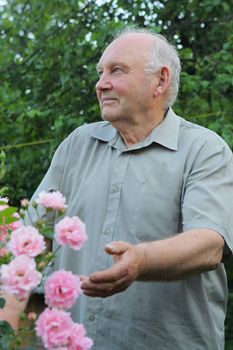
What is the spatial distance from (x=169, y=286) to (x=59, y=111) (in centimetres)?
370

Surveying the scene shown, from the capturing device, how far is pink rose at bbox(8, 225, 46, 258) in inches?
78.6

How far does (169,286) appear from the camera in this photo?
9.37ft

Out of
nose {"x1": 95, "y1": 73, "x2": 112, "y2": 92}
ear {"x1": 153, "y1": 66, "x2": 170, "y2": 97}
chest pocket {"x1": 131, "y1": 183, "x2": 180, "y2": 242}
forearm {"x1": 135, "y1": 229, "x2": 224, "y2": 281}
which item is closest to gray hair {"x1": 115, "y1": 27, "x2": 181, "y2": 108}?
ear {"x1": 153, "y1": 66, "x2": 170, "y2": 97}

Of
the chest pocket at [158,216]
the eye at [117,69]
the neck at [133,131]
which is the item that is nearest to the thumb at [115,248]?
the chest pocket at [158,216]

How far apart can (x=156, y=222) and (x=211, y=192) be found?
0.68ft

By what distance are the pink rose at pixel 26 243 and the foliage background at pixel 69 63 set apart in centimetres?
405

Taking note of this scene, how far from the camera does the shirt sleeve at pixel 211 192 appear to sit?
8.93ft

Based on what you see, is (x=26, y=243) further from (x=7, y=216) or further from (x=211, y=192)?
(x=211, y=192)

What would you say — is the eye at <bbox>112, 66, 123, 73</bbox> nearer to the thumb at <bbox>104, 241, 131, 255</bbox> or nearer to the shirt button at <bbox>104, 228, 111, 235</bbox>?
the shirt button at <bbox>104, 228, 111, 235</bbox>

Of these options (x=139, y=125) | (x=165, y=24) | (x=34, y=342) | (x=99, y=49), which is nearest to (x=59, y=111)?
(x=99, y=49)

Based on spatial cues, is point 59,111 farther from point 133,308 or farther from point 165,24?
point 133,308

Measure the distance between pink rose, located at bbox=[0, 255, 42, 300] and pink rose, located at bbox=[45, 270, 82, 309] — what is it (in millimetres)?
60

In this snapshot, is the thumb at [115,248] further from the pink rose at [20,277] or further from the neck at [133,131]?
the neck at [133,131]

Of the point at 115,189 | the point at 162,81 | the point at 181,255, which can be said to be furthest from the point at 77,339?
the point at 162,81
